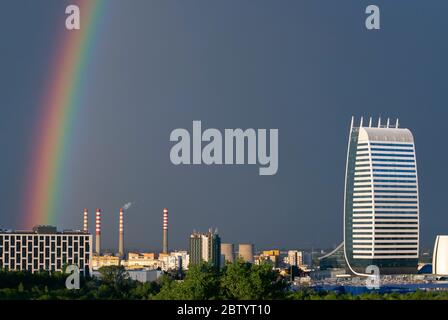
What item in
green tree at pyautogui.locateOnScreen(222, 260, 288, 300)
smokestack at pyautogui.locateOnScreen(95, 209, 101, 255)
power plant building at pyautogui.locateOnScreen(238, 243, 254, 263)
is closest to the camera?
green tree at pyautogui.locateOnScreen(222, 260, 288, 300)

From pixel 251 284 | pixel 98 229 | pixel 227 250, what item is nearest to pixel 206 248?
pixel 227 250

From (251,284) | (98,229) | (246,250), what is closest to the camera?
(251,284)

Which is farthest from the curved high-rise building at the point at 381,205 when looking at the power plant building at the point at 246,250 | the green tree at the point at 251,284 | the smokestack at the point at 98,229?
Answer: the green tree at the point at 251,284

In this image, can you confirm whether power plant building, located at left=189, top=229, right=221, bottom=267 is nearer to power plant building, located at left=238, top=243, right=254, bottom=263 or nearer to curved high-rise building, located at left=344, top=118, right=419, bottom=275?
power plant building, located at left=238, top=243, right=254, bottom=263

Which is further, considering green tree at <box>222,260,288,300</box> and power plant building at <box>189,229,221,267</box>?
power plant building at <box>189,229,221,267</box>

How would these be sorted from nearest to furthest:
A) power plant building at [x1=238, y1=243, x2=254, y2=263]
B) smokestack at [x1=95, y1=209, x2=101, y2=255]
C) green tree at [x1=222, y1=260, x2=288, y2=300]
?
green tree at [x1=222, y1=260, x2=288, y2=300]
smokestack at [x1=95, y1=209, x2=101, y2=255]
power plant building at [x1=238, y1=243, x2=254, y2=263]

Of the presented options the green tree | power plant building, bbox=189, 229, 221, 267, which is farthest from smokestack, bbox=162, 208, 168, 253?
the green tree

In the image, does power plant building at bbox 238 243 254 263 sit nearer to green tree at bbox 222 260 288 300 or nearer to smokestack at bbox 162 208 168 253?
smokestack at bbox 162 208 168 253

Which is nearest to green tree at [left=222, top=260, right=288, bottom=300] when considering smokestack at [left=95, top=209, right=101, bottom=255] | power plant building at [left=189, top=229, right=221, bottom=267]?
smokestack at [left=95, top=209, right=101, bottom=255]

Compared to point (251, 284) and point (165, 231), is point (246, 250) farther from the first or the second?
point (251, 284)
